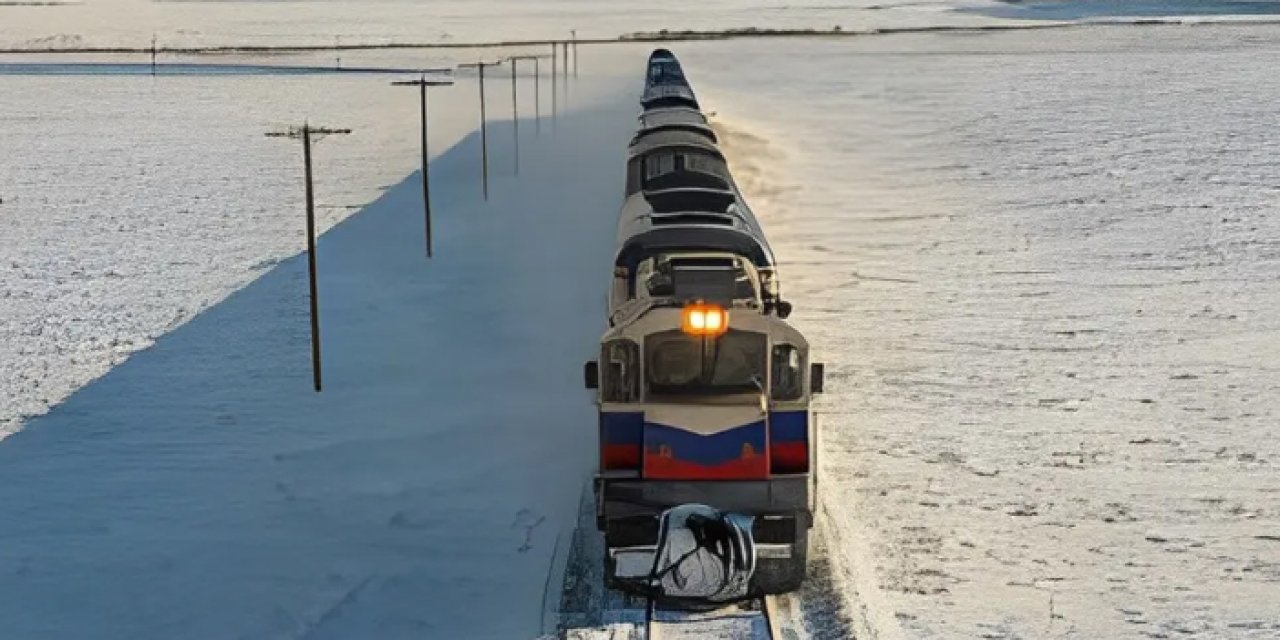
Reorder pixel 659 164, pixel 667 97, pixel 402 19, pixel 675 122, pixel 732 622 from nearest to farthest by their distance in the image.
A: pixel 732 622 → pixel 659 164 → pixel 675 122 → pixel 667 97 → pixel 402 19

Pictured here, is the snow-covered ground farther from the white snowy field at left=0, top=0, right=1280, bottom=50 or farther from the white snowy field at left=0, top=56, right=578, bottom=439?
the white snowy field at left=0, top=0, right=1280, bottom=50

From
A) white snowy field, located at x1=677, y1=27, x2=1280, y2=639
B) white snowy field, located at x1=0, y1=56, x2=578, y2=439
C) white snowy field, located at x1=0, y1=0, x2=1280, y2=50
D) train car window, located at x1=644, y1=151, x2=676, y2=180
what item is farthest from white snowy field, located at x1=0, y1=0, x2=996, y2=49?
train car window, located at x1=644, y1=151, x2=676, y2=180

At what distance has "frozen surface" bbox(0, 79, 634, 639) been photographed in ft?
50.2

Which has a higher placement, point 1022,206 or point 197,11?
point 197,11

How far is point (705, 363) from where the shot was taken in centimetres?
1504

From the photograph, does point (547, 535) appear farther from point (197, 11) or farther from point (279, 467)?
point (197, 11)

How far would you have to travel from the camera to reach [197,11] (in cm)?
15238

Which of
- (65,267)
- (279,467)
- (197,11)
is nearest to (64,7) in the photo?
(197,11)

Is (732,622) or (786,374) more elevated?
(786,374)

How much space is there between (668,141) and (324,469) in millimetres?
9768

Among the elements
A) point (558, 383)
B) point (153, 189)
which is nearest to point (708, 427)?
point (558, 383)

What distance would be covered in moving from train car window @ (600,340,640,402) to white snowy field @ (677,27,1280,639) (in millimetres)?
3285

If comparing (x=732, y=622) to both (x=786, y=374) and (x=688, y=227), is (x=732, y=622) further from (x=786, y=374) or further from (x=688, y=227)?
(x=688, y=227)

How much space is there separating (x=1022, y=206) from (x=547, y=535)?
87.8 feet
